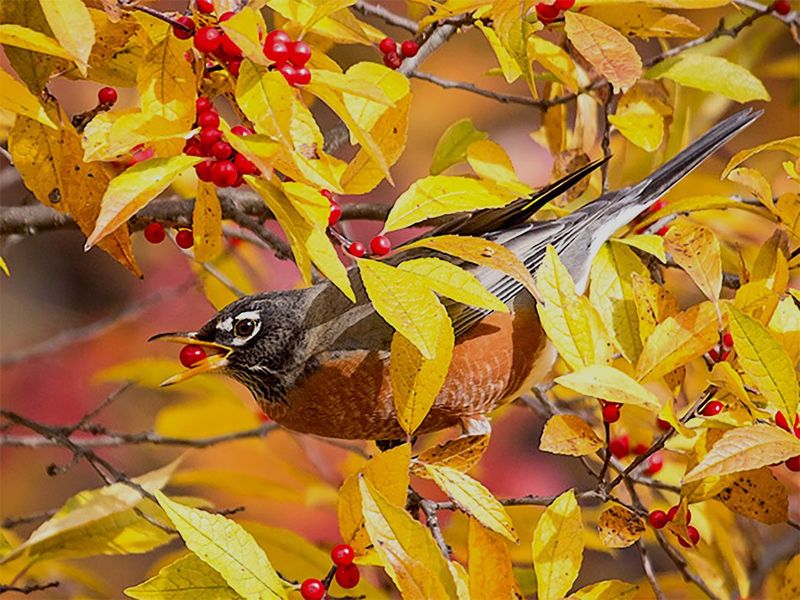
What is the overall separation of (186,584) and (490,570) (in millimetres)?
293

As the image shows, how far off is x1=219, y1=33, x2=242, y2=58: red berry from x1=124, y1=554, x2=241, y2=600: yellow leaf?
48cm

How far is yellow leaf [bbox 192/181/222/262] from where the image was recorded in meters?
1.23

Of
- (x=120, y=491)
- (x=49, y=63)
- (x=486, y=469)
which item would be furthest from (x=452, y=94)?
(x=49, y=63)

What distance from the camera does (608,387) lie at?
1122 mm

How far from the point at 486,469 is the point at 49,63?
2.23m

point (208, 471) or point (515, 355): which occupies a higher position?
point (515, 355)

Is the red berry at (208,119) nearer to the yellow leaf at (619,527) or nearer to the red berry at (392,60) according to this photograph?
the red berry at (392,60)

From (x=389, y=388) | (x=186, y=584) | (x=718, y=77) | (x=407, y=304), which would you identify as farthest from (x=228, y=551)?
(x=718, y=77)

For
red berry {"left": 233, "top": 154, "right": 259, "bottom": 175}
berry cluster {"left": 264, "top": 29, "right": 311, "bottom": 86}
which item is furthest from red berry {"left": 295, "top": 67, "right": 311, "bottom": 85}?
red berry {"left": 233, "top": 154, "right": 259, "bottom": 175}

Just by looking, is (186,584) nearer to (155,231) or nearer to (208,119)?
(208,119)

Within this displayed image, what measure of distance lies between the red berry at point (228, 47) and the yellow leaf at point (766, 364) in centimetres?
55

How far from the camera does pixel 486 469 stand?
3170mm

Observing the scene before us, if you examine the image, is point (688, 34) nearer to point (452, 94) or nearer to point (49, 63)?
point (49, 63)

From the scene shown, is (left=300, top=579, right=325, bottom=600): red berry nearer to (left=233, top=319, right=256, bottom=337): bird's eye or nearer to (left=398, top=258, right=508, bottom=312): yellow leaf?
(left=398, top=258, right=508, bottom=312): yellow leaf
